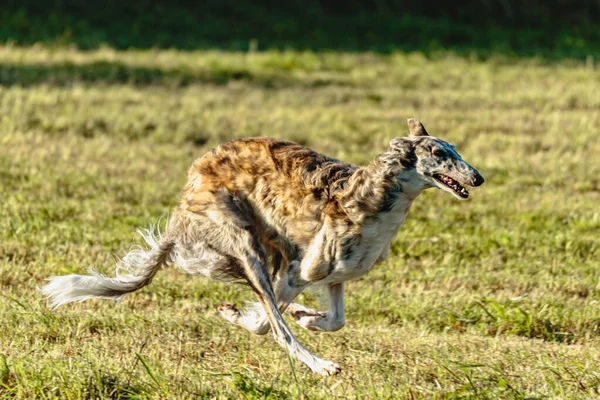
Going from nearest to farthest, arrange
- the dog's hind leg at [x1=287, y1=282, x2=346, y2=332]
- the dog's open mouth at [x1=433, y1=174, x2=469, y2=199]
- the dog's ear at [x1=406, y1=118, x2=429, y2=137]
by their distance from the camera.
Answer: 1. the dog's open mouth at [x1=433, y1=174, x2=469, y2=199]
2. the dog's ear at [x1=406, y1=118, x2=429, y2=137]
3. the dog's hind leg at [x1=287, y1=282, x2=346, y2=332]

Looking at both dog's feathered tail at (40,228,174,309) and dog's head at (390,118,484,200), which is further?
dog's feathered tail at (40,228,174,309)

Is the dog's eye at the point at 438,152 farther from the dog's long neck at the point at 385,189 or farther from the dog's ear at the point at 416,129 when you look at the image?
the dog's ear at the point at 416,129

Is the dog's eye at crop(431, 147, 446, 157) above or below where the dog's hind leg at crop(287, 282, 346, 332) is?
above

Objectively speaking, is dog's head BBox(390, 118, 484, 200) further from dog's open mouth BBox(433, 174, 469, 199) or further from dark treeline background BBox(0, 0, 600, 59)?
dark treeline background BBox(0, 0, 600, 59)

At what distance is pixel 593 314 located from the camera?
726cm

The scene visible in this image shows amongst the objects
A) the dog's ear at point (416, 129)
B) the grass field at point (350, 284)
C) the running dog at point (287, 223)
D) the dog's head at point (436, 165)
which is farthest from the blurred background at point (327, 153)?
the dog's ear at point (416, 129)

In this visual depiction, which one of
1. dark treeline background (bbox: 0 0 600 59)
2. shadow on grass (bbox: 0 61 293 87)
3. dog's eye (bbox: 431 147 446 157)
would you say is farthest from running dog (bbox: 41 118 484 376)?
dark treeline background (bbox: 0 0 600 59)

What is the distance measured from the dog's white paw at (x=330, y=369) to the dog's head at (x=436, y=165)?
1123 mm

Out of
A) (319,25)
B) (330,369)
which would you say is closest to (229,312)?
(330,369)

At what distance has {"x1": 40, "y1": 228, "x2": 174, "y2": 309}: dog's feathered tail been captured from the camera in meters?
6.43

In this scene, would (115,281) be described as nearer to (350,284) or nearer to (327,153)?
(350,284)

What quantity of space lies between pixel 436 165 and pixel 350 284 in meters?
2.72

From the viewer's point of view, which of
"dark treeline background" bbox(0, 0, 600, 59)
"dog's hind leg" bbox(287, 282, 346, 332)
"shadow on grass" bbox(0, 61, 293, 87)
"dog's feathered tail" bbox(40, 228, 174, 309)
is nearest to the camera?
"dog's hind leg" bbox(287, 282, 346, 332)

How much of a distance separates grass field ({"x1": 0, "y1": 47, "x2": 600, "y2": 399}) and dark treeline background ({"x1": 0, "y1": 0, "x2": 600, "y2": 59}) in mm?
1697
